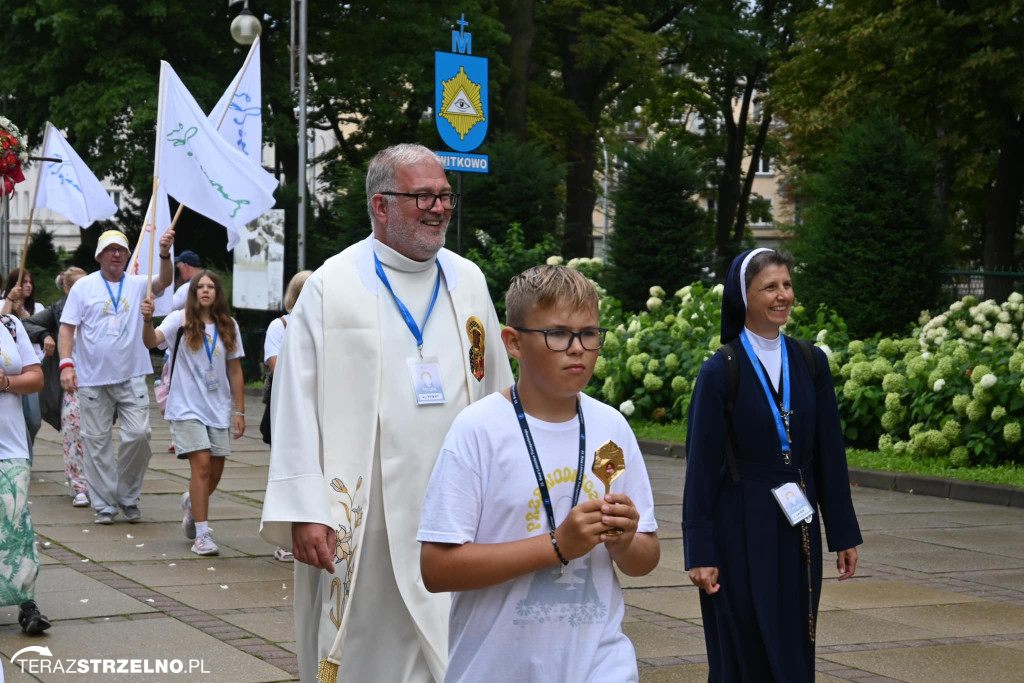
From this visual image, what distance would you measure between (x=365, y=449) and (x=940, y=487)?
29.4 feet

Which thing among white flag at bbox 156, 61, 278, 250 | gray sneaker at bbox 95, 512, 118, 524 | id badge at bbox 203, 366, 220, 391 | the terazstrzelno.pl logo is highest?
white flag at bbox 156, 61, 278, 250

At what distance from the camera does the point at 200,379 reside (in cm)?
933

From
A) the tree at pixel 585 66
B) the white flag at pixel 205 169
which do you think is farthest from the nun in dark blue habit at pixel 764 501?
the tree at pixel 585 66

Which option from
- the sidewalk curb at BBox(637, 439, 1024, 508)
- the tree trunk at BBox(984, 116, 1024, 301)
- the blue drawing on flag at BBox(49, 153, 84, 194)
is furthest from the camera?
the tree trunk at BBox(984, 116, 1024, 301)

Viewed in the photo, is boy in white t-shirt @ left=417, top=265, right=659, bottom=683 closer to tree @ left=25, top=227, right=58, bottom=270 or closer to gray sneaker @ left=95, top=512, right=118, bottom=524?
gray sneaker @ left=95, top=512, right=118, bottom=524

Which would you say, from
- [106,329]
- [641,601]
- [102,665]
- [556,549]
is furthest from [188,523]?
[556,549]

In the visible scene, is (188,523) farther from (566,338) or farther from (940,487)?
(566,338)

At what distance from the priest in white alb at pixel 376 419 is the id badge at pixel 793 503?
96 centimetres

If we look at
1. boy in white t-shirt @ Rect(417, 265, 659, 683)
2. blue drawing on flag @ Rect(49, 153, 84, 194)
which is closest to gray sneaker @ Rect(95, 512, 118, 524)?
blue drawing on flag @ Rect(49, 153, 84, 194)

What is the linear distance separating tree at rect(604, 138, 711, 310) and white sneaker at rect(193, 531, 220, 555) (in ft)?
39.1

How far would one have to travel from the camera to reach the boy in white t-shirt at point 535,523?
9.82ft

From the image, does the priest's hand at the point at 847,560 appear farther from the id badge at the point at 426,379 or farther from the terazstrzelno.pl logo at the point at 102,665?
the terazstrzelno.pl logo at the point at 102,665

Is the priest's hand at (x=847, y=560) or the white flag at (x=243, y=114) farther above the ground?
the white flag at (x=243, y=114)

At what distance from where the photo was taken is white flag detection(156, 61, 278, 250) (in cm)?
1141
